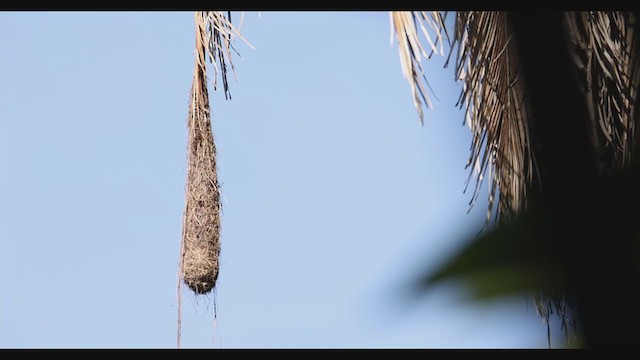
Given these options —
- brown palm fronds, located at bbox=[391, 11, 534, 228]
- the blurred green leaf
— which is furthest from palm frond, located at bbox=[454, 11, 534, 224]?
the blurred green leaf

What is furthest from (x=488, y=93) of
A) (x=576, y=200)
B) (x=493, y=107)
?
(x=576, y=200)

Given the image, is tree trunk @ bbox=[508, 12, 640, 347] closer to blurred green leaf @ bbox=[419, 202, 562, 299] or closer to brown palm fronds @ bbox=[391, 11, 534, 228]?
blurred green leaf @ bbox=[419, 202, 562, 299]

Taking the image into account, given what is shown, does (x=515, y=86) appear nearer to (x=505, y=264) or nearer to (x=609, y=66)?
(x=609, y=66)

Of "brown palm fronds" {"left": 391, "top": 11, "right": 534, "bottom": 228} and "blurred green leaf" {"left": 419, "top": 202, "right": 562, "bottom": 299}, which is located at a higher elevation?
"brown palm fronds" {"left": 391, "top": 11, "right": 534, "bottom": 228}

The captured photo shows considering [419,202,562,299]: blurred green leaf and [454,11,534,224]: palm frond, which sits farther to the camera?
[454,11,534,224]: palm frond

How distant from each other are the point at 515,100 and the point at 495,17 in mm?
280

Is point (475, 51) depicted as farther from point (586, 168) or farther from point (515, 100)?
point (586, 168)

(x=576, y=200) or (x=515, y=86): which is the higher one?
(x=515, y=86)

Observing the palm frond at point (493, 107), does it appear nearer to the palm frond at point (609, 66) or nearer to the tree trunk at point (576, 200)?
the palm frond at point (609, 66)

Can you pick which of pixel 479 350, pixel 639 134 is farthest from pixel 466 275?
pixel 639 134

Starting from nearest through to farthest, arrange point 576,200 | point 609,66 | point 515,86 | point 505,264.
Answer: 1. point 505,264
2. point 576,200
3. point 515,86
4. point 609,66

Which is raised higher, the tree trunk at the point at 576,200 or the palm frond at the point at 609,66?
the palm frond at the point at 609,66

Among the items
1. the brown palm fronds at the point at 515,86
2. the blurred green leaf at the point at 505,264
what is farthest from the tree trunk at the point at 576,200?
the brown palm fronds at the point at 515,86
